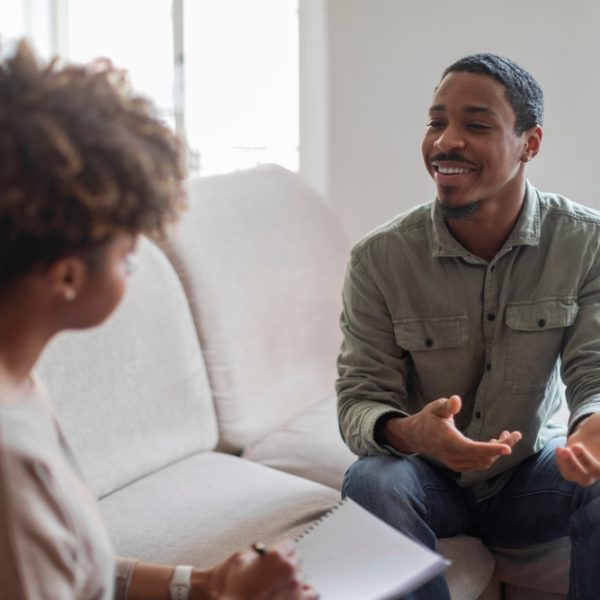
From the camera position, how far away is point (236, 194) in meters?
2.22

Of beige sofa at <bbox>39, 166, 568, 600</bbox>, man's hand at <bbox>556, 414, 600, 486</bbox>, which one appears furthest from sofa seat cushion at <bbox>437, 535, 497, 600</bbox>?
man's hand at <bbox>556, 414, 600, 486</bbox>

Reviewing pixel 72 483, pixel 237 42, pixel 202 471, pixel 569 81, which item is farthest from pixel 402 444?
pixel 237 42

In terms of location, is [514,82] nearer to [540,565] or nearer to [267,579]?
[540,565]

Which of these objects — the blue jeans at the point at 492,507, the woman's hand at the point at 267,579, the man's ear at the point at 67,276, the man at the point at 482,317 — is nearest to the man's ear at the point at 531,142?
the man at the point at 482,317

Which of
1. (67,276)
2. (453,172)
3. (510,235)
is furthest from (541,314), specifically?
(67,276)

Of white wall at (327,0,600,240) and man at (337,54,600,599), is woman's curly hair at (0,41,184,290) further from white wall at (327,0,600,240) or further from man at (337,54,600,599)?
white wall at (327,0,600,240)

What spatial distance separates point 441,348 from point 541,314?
0.61ft

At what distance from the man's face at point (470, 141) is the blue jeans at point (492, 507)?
0.48 metres

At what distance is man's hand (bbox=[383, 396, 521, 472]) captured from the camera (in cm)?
141

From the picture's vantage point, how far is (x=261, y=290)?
2152 mm

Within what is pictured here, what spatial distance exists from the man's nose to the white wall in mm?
1258

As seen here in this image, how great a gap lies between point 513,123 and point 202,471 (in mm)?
880

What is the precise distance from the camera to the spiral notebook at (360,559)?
41.8 inches

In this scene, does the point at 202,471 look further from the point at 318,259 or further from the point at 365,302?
the point at 318,259
